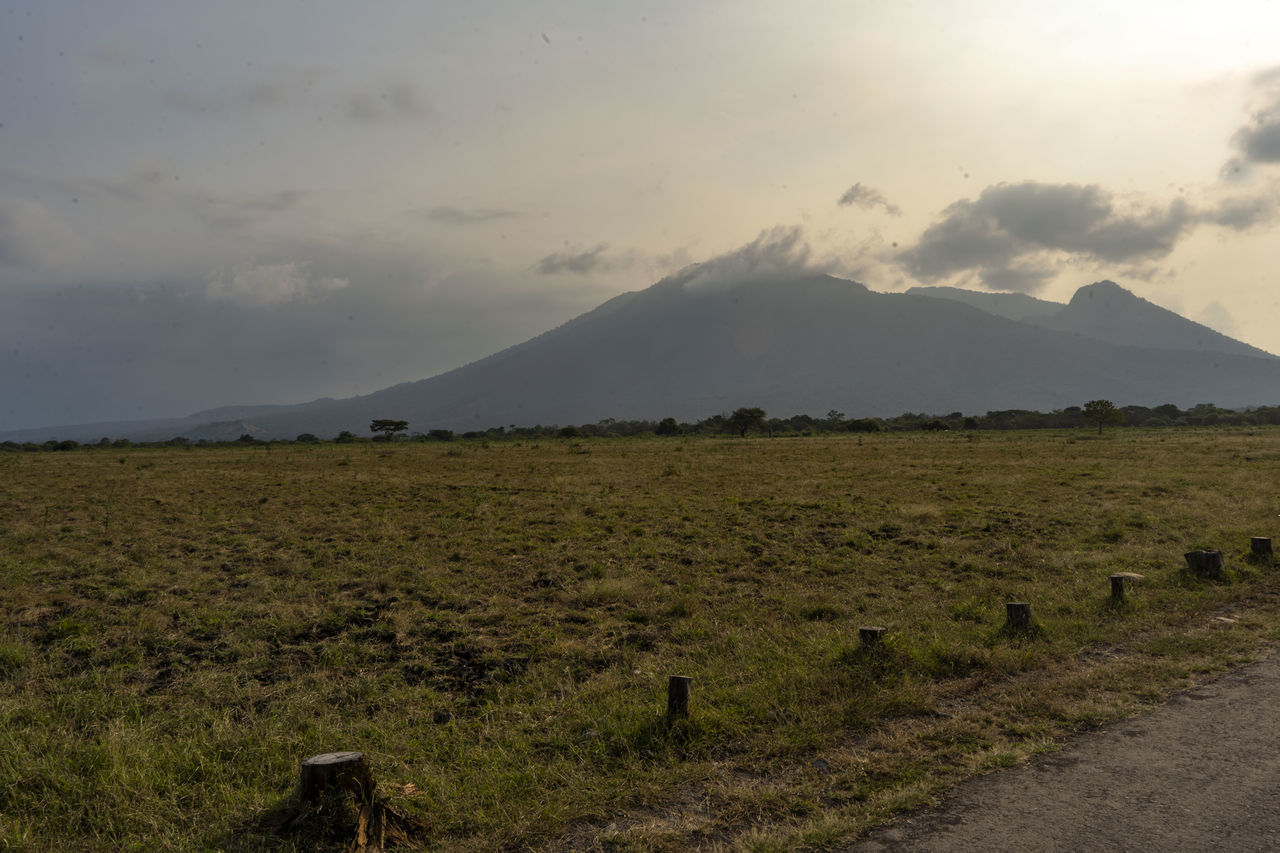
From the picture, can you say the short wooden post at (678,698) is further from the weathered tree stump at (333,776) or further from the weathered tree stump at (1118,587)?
the weathered tree stump at (1118,587)

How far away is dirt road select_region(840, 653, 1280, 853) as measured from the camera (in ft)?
16.7

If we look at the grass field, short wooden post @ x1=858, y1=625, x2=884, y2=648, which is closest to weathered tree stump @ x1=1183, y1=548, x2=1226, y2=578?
the grass field

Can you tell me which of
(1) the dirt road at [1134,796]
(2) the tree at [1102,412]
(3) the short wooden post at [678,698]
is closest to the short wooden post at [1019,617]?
(1) the dirt road at [1134,796]

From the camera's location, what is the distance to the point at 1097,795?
5.72 m

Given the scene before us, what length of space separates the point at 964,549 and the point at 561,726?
1200cm


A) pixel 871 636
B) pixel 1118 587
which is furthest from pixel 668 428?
pixel 871 636

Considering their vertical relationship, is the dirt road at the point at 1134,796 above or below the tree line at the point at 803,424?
below

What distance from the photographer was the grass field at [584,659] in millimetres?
5953

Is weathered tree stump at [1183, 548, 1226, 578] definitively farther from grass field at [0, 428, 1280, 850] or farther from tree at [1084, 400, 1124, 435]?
tree at [1084, 400, 1124, 435]

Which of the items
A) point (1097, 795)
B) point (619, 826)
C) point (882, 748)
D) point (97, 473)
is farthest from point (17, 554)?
point (97, 473)

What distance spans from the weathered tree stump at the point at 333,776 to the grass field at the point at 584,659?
0.33 m

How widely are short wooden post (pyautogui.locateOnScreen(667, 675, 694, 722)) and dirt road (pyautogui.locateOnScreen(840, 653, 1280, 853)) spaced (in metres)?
2.36

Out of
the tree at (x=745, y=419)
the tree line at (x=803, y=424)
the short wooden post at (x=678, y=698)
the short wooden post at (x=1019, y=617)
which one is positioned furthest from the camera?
the tree at (x=745, y=419)

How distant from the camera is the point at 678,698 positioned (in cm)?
726
